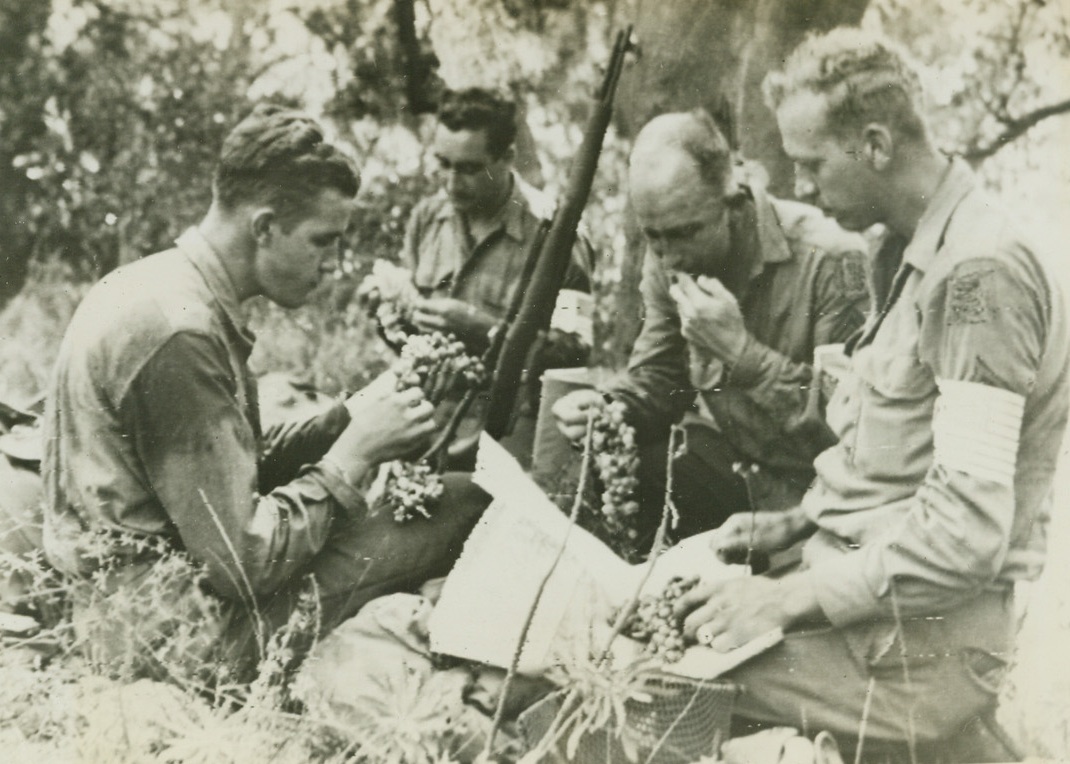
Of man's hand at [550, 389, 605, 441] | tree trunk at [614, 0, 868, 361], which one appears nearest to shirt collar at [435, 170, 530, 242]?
tree trunk at [614, 0, 868, 361]

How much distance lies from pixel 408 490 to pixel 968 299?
1607 mm

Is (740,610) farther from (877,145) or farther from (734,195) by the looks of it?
(877,145)

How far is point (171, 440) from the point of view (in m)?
3.17

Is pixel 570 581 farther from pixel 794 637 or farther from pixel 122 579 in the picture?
pixel 122 579

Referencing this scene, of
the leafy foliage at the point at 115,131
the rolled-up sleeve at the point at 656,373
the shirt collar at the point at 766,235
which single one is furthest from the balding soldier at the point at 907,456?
the leafy foliage at the point at 115,131

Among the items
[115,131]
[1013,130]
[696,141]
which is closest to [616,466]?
[696,141]

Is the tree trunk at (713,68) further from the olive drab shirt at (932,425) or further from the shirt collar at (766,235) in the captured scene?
the olive drab shirt at (932,425)

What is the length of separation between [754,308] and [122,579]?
187 centimetres

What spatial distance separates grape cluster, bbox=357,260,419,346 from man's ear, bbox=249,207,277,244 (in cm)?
31

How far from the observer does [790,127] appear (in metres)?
3.42

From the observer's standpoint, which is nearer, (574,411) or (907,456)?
(907,456)

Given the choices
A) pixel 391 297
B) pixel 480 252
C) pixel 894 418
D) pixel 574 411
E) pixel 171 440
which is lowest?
pixel 171 440

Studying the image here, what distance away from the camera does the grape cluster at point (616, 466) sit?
344 centimetres

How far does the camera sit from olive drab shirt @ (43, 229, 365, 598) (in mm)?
3174
